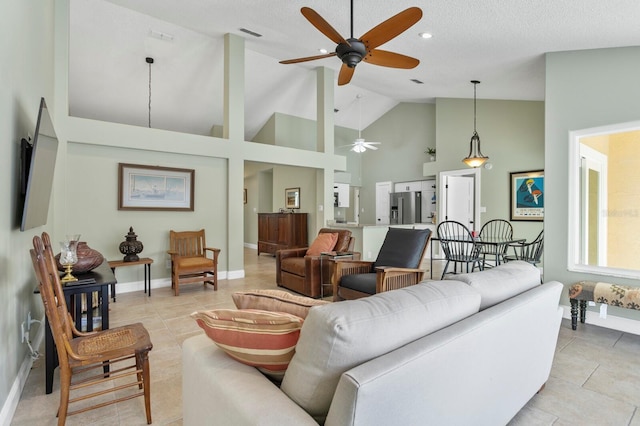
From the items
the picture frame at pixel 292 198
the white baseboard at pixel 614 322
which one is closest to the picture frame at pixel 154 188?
the picture frame at pixel 292 198

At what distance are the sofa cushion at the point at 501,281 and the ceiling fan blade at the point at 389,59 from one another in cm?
216

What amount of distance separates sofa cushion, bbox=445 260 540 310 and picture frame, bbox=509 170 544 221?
4.97 meters

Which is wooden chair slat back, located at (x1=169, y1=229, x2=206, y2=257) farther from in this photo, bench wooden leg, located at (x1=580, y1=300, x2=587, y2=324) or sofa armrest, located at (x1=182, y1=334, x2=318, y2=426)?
bench wooden leg, located at (x1=580, y1=300, x2=587, y2=324)

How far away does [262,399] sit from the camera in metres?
0.92

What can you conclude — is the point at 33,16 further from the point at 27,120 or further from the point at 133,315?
the point at 133,315

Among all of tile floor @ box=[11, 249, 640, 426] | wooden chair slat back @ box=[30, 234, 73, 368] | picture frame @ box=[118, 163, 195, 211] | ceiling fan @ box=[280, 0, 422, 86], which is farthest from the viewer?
picture frame @ box=[118, 163, 195, 211]

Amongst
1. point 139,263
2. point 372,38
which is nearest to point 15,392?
point 139,263

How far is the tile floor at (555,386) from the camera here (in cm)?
179

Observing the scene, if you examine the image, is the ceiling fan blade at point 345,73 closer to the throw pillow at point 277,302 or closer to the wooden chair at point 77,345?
the throw pillow at point 277,302

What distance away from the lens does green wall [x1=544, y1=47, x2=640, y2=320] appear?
3107mm

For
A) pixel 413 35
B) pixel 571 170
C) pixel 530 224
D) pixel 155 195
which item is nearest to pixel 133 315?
pixel 155 195

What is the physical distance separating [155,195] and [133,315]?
1.91 meters

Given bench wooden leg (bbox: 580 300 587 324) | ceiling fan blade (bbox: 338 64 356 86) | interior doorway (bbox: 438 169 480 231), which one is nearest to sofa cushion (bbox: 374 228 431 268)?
bench wooden leg (bbox: 580 300 587 324)

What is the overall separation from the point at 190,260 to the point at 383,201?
593 cm
